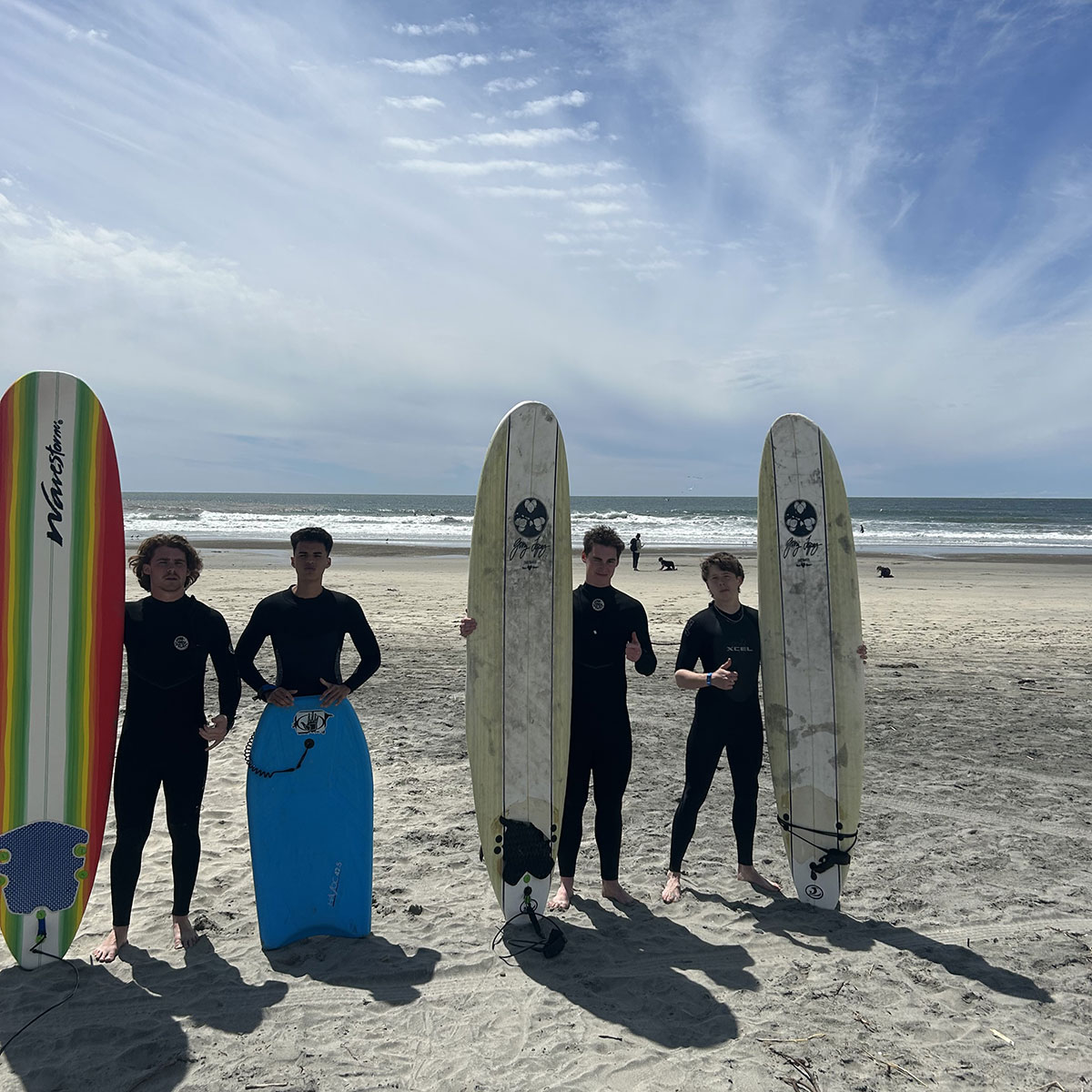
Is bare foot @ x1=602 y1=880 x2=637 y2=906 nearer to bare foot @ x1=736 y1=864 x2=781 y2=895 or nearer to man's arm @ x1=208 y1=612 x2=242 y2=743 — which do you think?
bare foot @ x1=736 y1=864 x2=781 y2=895

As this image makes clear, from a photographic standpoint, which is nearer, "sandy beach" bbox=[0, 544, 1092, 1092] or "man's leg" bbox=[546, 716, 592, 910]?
"sandy beach" bbox=[0, 544, 1092, 1092]

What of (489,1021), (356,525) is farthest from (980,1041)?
(356,525)

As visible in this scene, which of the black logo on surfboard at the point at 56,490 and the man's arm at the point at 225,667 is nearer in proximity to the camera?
the man's arm at the point at 225,667

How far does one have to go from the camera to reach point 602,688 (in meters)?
3.21

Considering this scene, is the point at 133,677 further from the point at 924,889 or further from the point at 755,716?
the point at 924,889

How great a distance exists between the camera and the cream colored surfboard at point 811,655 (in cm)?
341

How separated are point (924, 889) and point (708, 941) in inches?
44.5

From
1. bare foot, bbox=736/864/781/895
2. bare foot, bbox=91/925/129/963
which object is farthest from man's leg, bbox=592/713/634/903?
bare foot, bbox=91/925/129/963

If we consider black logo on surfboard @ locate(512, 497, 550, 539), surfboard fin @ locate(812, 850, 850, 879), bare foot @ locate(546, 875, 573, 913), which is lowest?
bare foot @ locate(546, 875, 573, 913)

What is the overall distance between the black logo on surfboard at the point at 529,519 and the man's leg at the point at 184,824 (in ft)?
5.20

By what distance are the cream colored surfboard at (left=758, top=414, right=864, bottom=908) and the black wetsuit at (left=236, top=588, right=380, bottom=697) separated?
6.30 ft

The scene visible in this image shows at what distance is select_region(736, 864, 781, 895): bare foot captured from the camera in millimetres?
3418

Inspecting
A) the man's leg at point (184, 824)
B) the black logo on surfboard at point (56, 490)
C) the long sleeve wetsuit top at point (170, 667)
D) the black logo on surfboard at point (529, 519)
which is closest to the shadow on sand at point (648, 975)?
the man's leg at point (184, 824)

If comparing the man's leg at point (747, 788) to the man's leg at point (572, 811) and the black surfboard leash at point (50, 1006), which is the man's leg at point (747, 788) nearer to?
the man's leg at point (572, 811)
